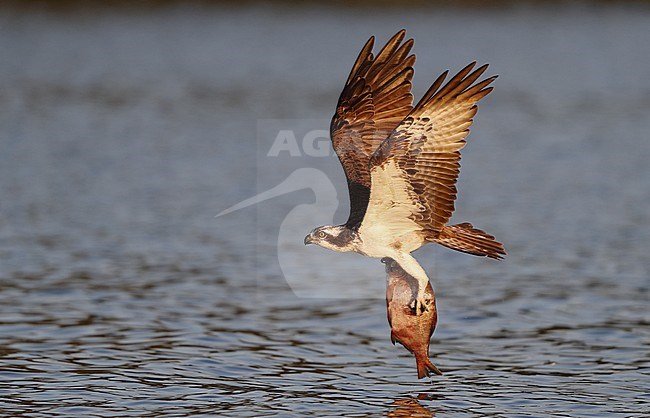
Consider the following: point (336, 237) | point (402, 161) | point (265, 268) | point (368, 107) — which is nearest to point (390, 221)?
point (336, 237)

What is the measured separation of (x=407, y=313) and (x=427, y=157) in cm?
107

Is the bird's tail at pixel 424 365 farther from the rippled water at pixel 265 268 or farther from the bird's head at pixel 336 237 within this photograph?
the bird's head at pixel 336 237

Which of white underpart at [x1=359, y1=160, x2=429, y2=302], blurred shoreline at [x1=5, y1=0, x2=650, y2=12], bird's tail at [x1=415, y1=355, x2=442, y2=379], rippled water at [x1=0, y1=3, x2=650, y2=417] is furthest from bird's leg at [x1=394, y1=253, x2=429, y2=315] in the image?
blurred shoreline at [x1=5, y1=0, x2=650, y2=12]

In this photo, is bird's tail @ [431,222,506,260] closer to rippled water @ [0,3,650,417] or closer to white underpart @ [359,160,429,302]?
white underpart @ [359,160,429,302]

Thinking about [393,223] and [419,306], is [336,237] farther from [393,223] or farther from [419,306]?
[419,306]

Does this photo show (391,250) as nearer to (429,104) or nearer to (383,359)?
(429,104)

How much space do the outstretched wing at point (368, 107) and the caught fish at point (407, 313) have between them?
73 cm

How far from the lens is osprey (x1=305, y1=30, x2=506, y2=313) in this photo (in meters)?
8.26

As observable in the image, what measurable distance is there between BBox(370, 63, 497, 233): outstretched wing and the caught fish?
386 millimetres

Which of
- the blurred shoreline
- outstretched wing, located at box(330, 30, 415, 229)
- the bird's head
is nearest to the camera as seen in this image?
the bird's head

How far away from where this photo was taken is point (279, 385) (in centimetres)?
967

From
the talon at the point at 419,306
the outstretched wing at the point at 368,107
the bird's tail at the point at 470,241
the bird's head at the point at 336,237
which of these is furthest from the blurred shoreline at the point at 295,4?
the talon at the point at 419,306

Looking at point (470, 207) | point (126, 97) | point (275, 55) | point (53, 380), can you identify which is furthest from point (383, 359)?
point (275, 55)

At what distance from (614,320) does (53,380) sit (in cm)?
530
